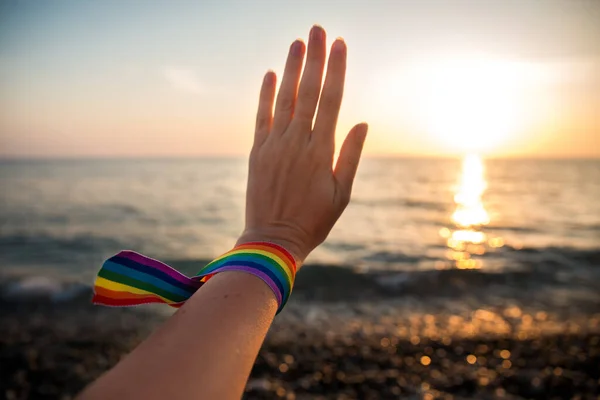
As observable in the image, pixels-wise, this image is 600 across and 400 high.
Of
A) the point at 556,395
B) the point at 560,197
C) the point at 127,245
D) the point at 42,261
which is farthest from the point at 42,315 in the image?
the point at 560,197

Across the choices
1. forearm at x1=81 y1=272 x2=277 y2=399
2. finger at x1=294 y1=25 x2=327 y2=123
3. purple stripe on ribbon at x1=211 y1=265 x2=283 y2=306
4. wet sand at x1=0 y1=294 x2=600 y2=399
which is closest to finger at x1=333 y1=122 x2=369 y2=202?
finger at x1=294 y1=25 x2=327 y2=123

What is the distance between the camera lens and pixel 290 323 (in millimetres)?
6488

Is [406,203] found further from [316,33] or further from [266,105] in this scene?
[316,33]

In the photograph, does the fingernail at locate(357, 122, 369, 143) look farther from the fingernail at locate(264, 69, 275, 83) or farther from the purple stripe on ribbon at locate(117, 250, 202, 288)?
the purple stripe on ribbon at locate(117, 250, 202, 288)

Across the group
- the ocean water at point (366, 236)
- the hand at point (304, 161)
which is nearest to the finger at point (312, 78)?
the hand at point (304, 161)

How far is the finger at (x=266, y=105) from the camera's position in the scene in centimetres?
191

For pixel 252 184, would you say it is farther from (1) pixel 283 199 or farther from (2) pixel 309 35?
(2) pixel 309 35

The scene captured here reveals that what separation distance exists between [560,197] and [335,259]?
2254cm

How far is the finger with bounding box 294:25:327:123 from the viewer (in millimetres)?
1693

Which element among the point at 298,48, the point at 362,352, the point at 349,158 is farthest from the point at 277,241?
the point at 362,352

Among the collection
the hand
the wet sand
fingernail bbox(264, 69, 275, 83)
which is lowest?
the wet sand

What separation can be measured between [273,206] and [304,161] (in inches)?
→ 7.6

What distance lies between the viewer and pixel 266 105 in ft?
6.32

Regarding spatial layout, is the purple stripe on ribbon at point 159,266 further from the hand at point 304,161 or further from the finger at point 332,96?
the finger at point 332,96
